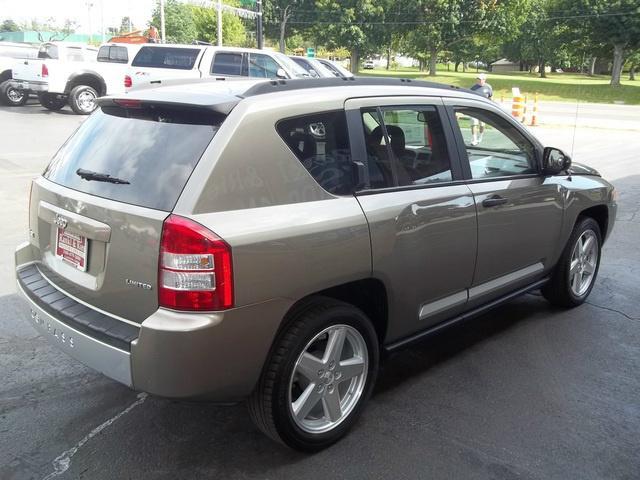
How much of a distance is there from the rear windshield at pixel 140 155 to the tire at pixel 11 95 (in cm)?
1863

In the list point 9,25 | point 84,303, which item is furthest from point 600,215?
point 9,25

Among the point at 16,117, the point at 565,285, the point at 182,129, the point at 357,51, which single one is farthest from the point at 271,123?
the point at 357,51

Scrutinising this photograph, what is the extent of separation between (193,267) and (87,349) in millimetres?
694

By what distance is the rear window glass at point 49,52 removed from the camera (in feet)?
58.4

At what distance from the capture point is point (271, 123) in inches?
111

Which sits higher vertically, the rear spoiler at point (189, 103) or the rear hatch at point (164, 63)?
the rear hatch at point (164, 63)

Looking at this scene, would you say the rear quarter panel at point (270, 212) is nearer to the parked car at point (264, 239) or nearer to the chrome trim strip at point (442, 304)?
the parked car at point (264, 239)

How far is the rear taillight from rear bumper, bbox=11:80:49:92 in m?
17.0

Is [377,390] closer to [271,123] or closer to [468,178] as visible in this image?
[468,178]

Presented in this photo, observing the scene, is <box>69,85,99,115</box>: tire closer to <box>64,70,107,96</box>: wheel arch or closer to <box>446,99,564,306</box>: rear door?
<box>64,70,107,96</box>: wheel arch

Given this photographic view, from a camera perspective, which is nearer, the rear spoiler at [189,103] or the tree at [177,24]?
the rear spoiler at [189,103]

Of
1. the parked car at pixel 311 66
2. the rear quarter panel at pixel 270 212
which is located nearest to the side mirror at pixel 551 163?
the rear quarter panel at pixel 270 212

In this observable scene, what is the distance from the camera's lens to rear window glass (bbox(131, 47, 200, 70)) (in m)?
15.7

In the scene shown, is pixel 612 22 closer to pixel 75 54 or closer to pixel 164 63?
pixel 164 63
